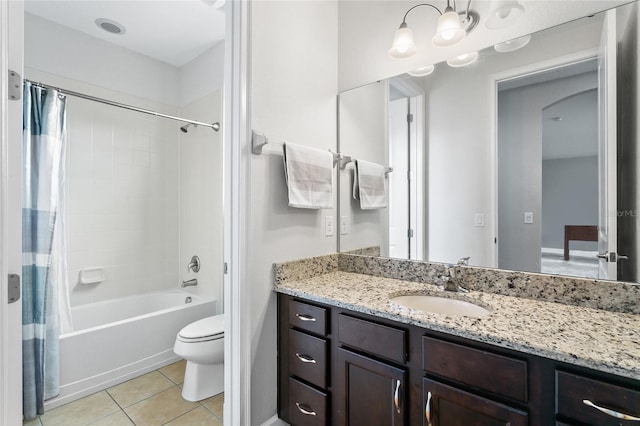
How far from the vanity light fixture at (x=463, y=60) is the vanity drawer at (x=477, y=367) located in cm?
130

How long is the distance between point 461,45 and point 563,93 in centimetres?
52

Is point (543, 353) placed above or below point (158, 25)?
below

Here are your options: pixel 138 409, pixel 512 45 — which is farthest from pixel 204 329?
pixel 512 45

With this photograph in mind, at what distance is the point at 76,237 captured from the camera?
8.21ft

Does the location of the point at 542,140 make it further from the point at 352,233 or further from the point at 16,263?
the point at 16,263

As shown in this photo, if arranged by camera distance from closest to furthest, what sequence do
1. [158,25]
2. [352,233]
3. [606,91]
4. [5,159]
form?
Result: [5,159] < [606,91] < [352,233] < [158,25]

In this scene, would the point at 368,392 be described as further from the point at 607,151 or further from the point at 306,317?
the point at 607,151

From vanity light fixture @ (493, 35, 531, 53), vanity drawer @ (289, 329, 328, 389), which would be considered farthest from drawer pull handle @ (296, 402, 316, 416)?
vanity light fixture @ (493, 35, 531, 53)

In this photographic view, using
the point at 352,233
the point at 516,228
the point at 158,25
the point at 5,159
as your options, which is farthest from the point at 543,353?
the point at 158,25

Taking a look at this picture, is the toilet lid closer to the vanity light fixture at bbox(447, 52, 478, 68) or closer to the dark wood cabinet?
the dark wood cabinet

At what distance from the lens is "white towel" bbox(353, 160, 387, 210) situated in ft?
5.99

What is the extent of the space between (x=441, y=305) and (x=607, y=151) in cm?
88

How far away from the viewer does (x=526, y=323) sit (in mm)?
974

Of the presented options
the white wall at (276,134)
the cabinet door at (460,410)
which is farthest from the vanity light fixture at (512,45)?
the cabinet door at (460,410)
